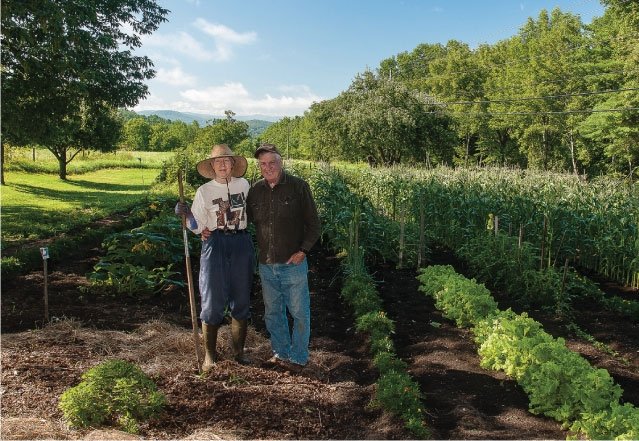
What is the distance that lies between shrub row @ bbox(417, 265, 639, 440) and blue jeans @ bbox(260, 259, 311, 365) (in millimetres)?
1748

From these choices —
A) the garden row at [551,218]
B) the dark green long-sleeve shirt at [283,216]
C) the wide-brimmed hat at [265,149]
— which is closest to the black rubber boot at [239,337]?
the dark green long-sleeve shirt at [283,216]

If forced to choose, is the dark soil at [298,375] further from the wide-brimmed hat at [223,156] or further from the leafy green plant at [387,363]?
the wide-brimmed hat at [223,156]

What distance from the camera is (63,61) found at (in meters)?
10.9

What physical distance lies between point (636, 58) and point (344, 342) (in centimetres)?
2837

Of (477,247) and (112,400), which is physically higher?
(477,247)

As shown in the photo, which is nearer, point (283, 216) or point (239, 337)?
point (283, 216)

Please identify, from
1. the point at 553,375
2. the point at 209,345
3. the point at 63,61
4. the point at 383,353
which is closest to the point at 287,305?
the point at 209,345

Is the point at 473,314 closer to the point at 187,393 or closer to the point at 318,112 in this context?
the point at 187,393

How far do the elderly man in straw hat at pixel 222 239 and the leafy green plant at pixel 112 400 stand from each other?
0.86 meters

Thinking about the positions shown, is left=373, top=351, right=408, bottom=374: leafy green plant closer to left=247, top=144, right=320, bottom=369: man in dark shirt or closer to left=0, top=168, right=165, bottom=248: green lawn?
left=247, top=144, right=320, bottom=369: man in dark shirt

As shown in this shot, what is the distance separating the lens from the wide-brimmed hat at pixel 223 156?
15.2 ft

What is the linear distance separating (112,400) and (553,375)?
3333 mm

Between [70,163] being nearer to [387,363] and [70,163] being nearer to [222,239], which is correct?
[222,239]

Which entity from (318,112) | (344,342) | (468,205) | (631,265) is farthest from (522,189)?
(318,112)
